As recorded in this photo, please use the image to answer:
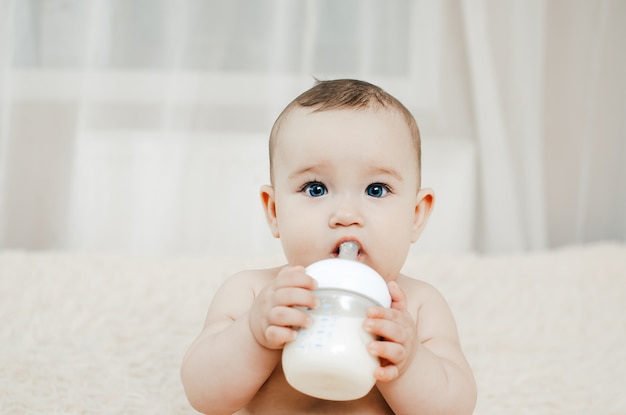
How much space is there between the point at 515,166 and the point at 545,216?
0.27 metres

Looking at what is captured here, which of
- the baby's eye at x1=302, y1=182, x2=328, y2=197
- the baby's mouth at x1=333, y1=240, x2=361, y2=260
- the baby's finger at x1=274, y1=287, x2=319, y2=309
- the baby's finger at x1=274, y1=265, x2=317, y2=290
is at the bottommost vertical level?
the baby's finger at x1=274, y1=287, x2=319, y2=309

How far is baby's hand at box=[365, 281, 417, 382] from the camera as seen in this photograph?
726 millimetres

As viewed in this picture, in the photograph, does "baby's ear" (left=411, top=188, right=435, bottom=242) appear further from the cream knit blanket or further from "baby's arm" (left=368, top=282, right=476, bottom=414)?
the cream knit blanket

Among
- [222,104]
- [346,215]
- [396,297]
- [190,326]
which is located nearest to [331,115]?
[346,215]

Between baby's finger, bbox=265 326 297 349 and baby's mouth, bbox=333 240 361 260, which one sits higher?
baby's mouth, bbox=333 240 361 260

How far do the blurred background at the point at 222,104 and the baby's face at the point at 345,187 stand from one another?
1362 millimetres

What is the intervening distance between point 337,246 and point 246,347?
0.51 feet

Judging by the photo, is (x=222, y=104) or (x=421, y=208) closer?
(x=421, y=208)

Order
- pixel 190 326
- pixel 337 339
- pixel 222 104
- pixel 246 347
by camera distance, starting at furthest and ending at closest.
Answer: pixel 222 104
pixel 190 326
pixel 246 347
pixel 337 339

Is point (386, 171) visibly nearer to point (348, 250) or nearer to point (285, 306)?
point (348, 250)

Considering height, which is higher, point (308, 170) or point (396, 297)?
point (308, 170)

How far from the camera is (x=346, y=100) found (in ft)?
3.07

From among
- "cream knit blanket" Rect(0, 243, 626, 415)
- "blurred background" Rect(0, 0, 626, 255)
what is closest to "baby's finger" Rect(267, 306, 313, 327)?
"cream knit blanket" Rect(0, 243, 626, 415)

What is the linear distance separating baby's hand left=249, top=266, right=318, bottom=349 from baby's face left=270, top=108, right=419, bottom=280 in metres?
0.11
